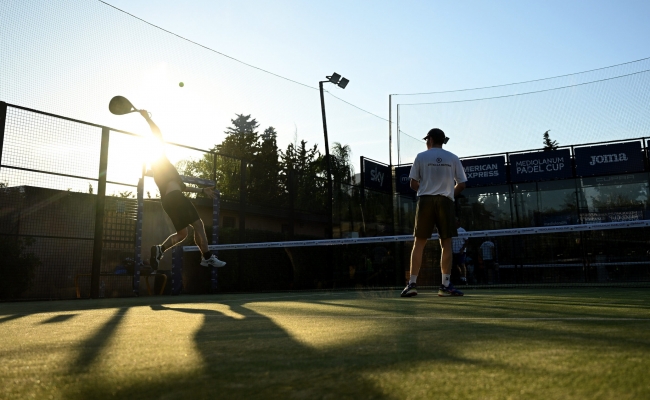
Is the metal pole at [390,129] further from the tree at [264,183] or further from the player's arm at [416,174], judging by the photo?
the player's arm at [416,174]

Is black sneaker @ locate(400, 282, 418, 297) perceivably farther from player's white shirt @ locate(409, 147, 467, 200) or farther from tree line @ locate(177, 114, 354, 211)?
tree line @ locate(177, 114, 354, 211)

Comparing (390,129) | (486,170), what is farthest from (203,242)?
(390,129)

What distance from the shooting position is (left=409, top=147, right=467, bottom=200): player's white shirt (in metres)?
5.96

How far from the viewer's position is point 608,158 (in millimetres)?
15898

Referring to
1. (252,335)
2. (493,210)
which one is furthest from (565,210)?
(252,335)

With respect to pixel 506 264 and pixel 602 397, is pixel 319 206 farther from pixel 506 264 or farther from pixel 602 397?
pixel 602 397

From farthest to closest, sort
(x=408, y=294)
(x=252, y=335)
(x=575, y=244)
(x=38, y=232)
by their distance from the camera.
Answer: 1. (x=575, y=244)
2. (x=38, y=232)
3. (x=408, y=294)
4. (x=252, y=335)

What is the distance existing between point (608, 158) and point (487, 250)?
4446 mm

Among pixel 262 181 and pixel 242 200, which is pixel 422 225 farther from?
pixel 262 181

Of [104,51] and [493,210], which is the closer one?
[104,51]

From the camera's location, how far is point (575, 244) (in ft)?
45.2

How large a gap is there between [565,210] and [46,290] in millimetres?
13254

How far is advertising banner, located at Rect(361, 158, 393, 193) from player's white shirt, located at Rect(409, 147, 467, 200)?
35.9ft

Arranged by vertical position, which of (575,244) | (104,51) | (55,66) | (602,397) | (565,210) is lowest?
(602,397)
